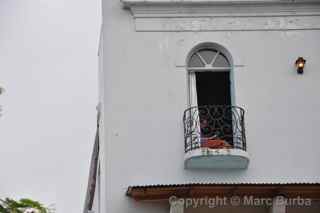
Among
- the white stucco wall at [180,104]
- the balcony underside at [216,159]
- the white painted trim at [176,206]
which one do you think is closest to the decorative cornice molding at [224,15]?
the white stucco wall at [180,104]

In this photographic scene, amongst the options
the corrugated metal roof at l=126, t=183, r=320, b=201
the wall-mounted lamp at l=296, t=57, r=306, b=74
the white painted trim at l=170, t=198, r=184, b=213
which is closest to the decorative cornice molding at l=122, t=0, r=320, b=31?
the wall-mounted lamp at l=296, t=57, r=306, b=74

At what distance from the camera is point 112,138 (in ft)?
49.9

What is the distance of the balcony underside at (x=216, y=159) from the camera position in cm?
1468

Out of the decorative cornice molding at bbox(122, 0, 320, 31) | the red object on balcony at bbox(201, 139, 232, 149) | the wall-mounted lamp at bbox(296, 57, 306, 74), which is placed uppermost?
the decorative cornice molding at bbox(122, 0, 320, 31)

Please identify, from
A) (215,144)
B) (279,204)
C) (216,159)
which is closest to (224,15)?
(215,144)

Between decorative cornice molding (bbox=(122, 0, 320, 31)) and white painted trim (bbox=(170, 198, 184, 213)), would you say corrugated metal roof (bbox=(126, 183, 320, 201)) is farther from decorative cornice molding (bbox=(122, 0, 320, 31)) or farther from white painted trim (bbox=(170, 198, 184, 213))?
decorative cornice molding (bbox=(122, 0, 320, 31))

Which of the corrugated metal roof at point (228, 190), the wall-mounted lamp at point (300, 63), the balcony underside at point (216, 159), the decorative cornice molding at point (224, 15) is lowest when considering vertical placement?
the corrugated metal roof at point (228, 190)

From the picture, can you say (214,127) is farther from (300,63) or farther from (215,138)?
(300,63)

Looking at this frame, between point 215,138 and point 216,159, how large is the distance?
618 millimetres

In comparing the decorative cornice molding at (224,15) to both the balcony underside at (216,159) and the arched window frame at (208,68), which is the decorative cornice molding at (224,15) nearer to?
the arched window frame at (208,68)

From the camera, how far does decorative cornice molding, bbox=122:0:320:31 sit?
1609 cm

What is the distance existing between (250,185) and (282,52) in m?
3.16

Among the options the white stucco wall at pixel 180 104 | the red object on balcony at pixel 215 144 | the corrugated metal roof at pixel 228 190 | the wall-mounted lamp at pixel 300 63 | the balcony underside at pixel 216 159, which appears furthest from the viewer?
the wall-mounted lamp at pixel 300 63

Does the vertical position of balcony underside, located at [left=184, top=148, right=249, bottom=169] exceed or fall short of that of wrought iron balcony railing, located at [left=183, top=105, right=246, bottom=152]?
it falls short
